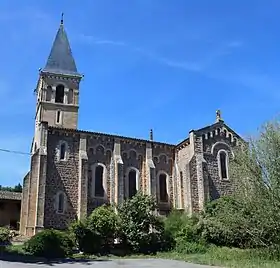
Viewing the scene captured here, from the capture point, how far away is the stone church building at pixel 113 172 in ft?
116

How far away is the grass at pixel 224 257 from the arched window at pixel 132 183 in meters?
11.4

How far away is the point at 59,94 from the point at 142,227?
24.3 meters

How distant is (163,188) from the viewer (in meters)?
41.2

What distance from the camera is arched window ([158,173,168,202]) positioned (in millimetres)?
40894

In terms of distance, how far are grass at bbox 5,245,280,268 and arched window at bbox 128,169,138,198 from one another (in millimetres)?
11379

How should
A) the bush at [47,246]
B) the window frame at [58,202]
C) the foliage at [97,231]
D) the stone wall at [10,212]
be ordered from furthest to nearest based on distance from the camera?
the stone wall at [10,212] → the window frame at [58,202] → the foliage at [97,231] → the bush at [47,246]

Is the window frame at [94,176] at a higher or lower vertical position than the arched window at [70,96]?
lower

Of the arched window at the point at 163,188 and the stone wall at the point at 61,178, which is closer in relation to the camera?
the stone wall at the point at 61,178

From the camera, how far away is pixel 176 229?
3356 centimetres

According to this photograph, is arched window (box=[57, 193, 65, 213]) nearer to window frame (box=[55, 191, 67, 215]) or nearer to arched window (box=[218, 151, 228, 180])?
window frame (box=[55, 191, 67, 215])

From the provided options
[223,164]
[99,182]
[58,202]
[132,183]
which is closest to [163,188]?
[132,183]

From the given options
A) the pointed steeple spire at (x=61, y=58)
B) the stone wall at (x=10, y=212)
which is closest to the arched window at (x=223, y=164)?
the pointed steeple spire at (x=61, y=58)

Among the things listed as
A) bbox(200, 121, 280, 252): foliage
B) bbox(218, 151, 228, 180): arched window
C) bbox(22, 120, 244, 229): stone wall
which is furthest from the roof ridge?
bbox(200, 121, 280, 252): foliage

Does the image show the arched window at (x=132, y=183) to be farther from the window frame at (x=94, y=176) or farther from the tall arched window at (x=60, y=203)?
the tall arched window at (x=60, y=203)
